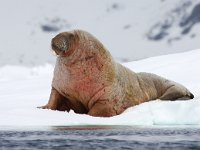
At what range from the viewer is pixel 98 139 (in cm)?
904

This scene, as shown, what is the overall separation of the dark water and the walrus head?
3.35 m

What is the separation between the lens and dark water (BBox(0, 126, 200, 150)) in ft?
26.3

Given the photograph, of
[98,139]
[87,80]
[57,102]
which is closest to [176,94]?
[87,80]

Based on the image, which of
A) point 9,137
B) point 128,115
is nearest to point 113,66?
point 128,115

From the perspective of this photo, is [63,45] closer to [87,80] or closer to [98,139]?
[87,80]

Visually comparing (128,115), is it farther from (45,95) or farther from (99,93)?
(45,95)

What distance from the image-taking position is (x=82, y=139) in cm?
903

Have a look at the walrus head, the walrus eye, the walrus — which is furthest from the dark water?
the walrus

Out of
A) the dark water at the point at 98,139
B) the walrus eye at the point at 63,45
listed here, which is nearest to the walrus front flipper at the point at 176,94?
the walrus eye at the point at 63,45

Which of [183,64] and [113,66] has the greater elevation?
[183,64]

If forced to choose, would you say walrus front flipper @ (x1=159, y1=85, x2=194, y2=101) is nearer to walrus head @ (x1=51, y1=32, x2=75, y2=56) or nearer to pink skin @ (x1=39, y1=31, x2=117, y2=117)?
pink skin @ (x1=39, y1=31, x2=117, y2=117)

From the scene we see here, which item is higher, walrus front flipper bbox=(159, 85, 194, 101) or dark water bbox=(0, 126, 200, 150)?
walrus front flipper bbox=(159, 85, 194, 101)

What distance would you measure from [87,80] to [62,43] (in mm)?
1510

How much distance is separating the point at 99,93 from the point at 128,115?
121 centimetres
